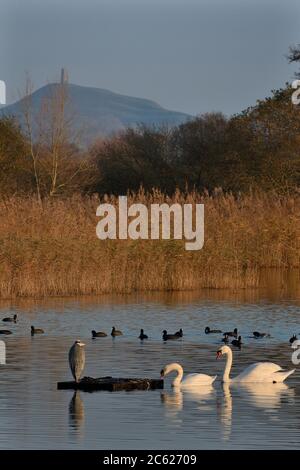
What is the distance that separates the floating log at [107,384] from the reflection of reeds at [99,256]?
1202 cm

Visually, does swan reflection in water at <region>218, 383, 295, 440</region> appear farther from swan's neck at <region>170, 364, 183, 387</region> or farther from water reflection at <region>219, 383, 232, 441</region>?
swan's neck at <region>170, 364, 183, 387</region>

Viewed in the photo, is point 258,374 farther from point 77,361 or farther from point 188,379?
point 77,361

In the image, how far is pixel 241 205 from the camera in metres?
37.9

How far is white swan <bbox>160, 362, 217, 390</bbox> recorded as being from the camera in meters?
18.2

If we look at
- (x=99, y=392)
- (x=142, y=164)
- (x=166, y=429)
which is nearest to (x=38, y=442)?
(x=166, y=429)

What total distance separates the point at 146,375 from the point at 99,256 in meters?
11.7

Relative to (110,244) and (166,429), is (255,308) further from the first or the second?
Result: (166,429)

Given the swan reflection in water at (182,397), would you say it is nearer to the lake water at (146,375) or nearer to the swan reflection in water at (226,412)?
the lake water at (146,375)

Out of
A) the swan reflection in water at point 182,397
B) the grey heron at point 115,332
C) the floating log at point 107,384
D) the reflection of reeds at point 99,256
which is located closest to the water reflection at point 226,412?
the swan reflection in water at point 182,397

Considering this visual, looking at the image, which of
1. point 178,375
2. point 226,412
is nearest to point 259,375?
point 178,375

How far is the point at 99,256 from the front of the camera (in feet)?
101

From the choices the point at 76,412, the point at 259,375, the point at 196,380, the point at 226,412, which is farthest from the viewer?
the point at 259,375

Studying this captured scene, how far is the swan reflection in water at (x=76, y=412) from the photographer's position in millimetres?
15297

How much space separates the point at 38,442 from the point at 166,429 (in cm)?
152
